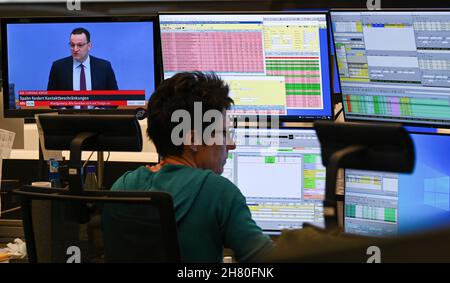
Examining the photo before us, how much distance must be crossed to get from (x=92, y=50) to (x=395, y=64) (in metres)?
1.02

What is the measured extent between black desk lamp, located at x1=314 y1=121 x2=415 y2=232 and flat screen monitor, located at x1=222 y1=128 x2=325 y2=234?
4.69ft

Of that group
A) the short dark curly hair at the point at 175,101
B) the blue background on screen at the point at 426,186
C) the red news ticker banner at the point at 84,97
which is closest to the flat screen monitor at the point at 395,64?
the blue background on screen at the point at 426,186

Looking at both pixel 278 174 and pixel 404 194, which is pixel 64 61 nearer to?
pixel 278 174

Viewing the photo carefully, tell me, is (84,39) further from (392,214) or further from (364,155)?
(364,155)

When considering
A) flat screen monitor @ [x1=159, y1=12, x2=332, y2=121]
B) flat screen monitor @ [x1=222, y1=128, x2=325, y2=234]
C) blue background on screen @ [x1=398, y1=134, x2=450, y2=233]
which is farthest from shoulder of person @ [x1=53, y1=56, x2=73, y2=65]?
blue background on screen @ [x1=398, y1=134, x2=450, y2=233]

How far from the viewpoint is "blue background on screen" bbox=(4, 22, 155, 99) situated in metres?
2.24

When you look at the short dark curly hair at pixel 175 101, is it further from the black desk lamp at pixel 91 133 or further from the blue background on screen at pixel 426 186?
the blue background on screen at pixel 426 186

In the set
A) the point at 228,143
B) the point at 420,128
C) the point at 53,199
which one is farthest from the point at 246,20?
the point at 53,199

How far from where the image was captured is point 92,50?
2.26 m

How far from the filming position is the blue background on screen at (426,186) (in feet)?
6.70

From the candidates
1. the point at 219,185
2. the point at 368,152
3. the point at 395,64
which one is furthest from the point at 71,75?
the point at 368,152

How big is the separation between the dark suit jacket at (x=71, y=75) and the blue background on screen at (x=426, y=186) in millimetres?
1043

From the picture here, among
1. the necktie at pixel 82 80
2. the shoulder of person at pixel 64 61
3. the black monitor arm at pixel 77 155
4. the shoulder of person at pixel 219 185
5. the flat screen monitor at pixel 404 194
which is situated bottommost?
the flat screen monitor at pixel 404 194

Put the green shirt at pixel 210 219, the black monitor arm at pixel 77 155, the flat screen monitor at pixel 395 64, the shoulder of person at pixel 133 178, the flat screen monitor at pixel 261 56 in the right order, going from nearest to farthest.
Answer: the black monitor arm at pixel 77 155
the green shirt at pixel 210 219
the shoulder of person at pixel 133 178
the flat screen monitor at pixel 395 64
the flat screen monitor at pixel 261 56
